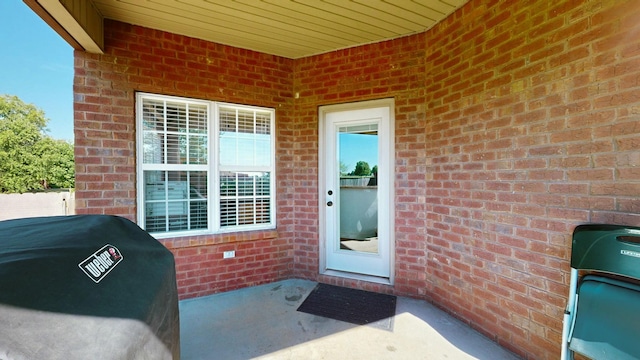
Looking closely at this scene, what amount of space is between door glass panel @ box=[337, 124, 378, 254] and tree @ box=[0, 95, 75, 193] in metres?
19.8

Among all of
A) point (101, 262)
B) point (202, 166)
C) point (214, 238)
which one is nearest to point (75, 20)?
point (202, 166)

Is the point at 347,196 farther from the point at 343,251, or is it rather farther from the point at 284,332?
the point at 284,332

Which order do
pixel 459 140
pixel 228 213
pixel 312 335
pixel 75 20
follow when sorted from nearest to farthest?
pixel 75 20 < pixel 312 335 < pixel 459 140 < pixel 228 213

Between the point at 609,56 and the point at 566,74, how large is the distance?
0.21 metres

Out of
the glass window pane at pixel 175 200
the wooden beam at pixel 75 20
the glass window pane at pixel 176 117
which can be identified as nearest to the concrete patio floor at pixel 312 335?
the glass window pane at pixel 175 200

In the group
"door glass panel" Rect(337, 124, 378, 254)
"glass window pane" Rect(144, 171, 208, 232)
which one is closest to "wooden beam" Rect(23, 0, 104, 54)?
"glass window pane" Rect(144, 171, 208, 232)

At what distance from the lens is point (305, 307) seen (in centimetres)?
282

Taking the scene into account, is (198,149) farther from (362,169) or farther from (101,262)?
(101,262)

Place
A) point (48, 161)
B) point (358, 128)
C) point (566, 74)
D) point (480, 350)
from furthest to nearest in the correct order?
point (48, 161) < point (358, 128) < point (480, 350) < point (566, 74)

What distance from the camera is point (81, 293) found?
90 centimetres

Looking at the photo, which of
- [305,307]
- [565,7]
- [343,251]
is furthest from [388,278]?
[565,7]

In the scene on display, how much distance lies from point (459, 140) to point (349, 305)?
2.03 meters

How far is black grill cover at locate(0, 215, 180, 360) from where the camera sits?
0.73m

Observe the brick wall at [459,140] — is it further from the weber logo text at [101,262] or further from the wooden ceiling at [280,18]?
the weber logo text at [101,262]
